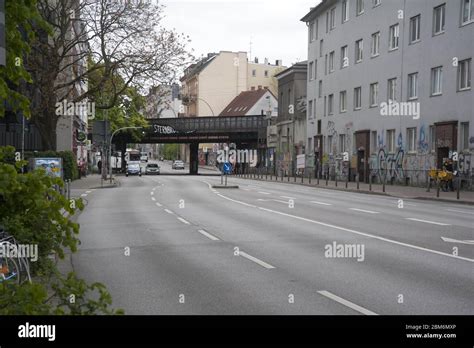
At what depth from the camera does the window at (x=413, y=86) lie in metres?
38.2

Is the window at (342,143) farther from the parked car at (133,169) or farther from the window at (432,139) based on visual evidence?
the parked car at (133,169)

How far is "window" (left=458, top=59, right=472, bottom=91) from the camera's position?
32281 millimetres

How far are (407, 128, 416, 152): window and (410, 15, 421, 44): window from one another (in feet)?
17.8

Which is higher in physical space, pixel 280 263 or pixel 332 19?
pixel 332 19

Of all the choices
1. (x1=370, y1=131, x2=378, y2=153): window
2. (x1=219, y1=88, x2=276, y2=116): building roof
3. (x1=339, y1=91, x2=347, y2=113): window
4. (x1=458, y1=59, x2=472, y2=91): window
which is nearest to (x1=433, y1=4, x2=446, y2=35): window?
(x1=458, y1=59, x2=472, y2=91): window

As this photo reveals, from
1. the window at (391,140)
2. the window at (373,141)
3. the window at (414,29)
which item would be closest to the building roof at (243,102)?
the window at (373,141)

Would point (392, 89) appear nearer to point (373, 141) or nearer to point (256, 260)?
point (373, 141)

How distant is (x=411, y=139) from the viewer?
38906mm

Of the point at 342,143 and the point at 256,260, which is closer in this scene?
the point at 256,260

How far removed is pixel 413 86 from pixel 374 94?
601 centimetres

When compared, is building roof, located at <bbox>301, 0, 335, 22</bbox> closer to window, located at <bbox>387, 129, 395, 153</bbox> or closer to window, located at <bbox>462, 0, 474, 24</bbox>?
window, located at <bbox>387, 129, 395, 153</bbox>

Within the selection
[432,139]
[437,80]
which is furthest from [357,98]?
[432,139]

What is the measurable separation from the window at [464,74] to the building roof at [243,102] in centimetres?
7132

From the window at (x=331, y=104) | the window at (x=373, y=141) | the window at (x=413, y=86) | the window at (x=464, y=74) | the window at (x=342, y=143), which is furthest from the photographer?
the window at (x=331, y=104)
